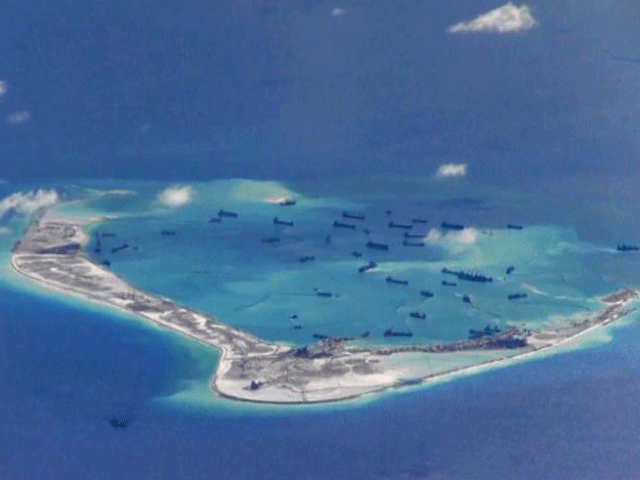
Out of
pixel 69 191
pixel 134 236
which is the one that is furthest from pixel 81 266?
pixel 69 191

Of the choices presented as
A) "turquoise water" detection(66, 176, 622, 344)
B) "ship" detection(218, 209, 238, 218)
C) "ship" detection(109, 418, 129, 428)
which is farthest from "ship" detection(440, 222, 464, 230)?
"ship" detection(109, 418, 129, 428)

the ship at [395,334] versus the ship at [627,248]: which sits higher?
the ship at [627,248]

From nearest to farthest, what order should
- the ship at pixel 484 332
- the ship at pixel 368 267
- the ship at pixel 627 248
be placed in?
1. the ship at pixel 484 332
2. the ship at pixel 368 267
3. the ship at pixel 627 248

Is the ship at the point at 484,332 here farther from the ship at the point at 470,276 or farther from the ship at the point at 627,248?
the ship at the point at 627,248

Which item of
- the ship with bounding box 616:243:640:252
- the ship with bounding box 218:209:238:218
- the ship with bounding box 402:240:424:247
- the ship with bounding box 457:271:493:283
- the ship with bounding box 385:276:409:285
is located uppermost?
the ship with bounding box 218:209:238:218

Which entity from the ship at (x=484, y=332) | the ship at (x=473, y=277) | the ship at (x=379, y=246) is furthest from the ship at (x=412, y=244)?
the ship at (x=484, y=332)

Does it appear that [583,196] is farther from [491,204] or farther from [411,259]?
[411,259]

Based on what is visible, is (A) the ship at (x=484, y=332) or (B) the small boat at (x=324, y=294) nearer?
(A) the ship at (x=484, y=332)

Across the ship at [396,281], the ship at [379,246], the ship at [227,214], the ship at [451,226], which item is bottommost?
the ship at [396,281]

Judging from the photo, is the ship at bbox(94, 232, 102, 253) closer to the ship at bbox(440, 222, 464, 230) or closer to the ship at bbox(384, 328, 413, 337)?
the ship at bbox(440, 222, 464, 230)
